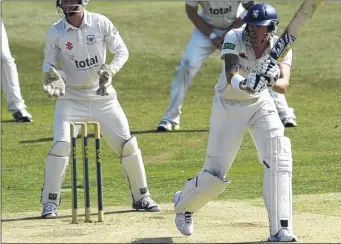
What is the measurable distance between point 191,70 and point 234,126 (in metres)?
6.39

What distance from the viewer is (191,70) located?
15695 millimetres

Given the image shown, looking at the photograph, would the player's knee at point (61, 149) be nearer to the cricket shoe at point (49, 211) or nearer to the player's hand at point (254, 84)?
the cricket shoe at point (49, 211)

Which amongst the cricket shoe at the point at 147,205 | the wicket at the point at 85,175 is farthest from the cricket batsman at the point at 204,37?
the wicket at the point at 85,175

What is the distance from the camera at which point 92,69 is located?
1090cm

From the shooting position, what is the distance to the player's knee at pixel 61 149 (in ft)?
34.9

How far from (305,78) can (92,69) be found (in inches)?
373

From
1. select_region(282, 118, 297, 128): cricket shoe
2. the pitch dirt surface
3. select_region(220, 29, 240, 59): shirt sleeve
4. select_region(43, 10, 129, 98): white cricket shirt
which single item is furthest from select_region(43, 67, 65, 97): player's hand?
select_region(282, 118, 297, 128): cricket shoe

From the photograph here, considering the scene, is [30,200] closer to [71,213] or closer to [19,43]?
[71,213]

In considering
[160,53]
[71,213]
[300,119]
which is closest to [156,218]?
[71,213]

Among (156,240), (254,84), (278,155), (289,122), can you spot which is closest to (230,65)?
(254,84)

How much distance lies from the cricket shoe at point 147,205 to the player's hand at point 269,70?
7.62 feet

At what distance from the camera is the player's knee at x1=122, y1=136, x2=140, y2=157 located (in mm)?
10870

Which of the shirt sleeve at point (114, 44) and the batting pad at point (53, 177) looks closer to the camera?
the batting pad at point (53, 177)

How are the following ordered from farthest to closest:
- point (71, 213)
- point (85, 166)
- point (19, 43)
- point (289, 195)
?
Result: point (19, 43) → point (71, 213) → point (85, 166) → point (289, 195)
